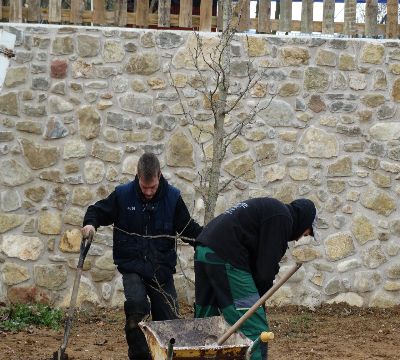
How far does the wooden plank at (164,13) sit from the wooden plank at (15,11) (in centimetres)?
132

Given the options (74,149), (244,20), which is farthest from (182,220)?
(244,20)

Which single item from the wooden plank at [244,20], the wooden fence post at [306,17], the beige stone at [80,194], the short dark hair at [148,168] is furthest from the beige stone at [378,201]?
the short dark hair at [148,168]

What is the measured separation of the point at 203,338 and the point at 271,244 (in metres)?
0.79

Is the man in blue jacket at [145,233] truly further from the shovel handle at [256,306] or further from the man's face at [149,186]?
the shovel handle at [256,306]

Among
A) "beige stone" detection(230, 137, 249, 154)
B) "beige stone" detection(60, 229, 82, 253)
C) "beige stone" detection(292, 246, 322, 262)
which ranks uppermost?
"beige stone" detection(230, 137, 249, 154)

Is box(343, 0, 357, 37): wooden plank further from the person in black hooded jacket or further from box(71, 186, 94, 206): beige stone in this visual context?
the person in black hooded jacket

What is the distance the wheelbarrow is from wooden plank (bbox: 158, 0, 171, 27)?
3936mm

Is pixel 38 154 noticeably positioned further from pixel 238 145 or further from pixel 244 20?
pixel 244 20

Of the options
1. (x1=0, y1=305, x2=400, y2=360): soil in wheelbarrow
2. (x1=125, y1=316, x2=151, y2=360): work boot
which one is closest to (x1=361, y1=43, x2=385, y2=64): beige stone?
(x1=0, y1=305, x2=400, y2=360): soil in wheelbarrow

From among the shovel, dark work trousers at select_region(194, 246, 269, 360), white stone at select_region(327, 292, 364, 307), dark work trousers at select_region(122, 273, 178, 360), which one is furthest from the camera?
white stone at select_region(327, 292, 364, 307)

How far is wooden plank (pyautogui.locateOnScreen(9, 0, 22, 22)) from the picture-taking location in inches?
352

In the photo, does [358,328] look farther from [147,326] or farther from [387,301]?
[147,326]

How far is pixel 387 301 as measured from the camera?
9.29m

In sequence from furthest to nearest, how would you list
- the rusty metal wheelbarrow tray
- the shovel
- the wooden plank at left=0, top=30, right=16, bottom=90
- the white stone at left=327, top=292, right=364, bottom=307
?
the white stone at left=327, top=292, right=364, bottom=307 → the wooden plank at left=0, top=30, right=16, bottom=90 → the shovel → the rusty metal wheelbarrow tray
